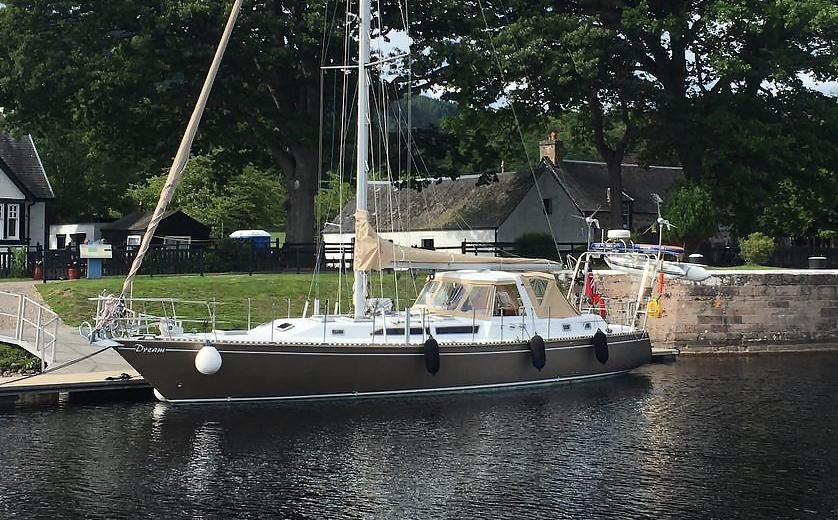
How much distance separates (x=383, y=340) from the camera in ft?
81.1

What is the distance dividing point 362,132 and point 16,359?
10.9 meters

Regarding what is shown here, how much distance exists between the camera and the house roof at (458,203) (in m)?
53.9

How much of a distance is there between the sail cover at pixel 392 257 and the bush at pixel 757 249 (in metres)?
21.9

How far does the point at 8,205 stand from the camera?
1918 inches

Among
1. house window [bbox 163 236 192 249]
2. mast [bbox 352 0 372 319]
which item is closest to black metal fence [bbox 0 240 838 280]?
house window [bbox 163 236 192 249]

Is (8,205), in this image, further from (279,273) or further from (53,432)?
(53,432)

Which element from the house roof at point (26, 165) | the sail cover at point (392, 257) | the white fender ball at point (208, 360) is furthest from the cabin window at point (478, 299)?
the house roof at point (26, 165)

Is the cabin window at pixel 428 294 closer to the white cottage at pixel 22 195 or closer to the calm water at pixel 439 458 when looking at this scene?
the calm water at pixel 439 458

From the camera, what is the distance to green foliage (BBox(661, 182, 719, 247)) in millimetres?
44438

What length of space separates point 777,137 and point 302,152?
857 inches

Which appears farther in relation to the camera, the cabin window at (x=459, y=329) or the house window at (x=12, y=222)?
the house window at (x=12, y=222)

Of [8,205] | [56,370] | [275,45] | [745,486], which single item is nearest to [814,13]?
[275,45]

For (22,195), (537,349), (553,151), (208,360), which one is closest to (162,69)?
(22,195)

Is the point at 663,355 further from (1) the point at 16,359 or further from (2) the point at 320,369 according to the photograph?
(1) the point at 16,359
